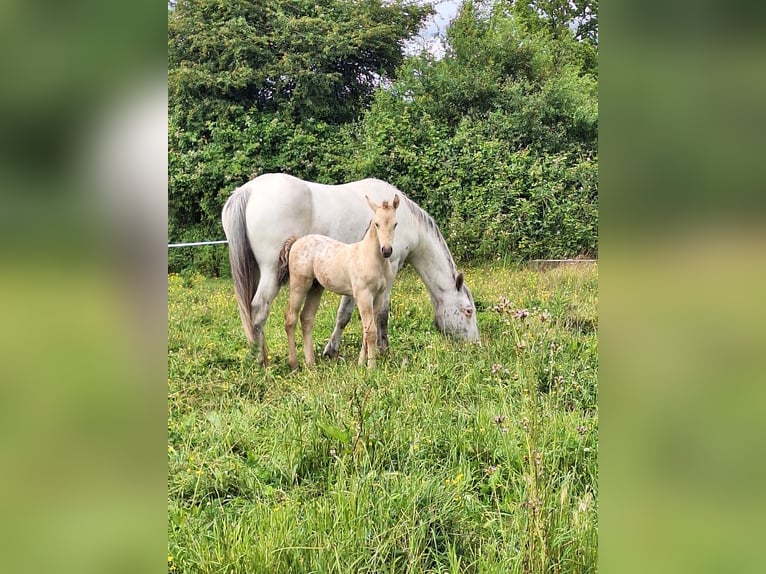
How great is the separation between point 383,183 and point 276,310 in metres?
0.84

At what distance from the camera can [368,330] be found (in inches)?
113

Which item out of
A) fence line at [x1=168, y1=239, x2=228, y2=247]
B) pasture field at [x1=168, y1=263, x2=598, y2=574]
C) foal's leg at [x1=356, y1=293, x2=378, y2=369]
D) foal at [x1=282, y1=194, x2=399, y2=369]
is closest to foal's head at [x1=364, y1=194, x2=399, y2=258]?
foal at [x1=282, y1=194, x2=399, y2=369]

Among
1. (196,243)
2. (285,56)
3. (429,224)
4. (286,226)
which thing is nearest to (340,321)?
(286,226)

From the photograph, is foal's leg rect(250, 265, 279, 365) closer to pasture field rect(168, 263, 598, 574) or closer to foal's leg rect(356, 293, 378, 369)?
pasture field rect(168, 263, 598, 574)

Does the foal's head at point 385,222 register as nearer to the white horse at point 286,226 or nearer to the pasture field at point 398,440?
the white horse at point 286,226

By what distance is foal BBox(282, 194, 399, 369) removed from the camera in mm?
2838

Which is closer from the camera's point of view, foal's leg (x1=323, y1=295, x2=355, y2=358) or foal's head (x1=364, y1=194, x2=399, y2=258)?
foal's head (x1=364, y1=194, x2=399, y2=258)

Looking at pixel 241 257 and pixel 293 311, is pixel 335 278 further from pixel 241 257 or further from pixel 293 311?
pixel 241 257

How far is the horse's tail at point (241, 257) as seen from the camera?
286 centimetres

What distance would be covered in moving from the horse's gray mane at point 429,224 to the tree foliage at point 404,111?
0.06 meters

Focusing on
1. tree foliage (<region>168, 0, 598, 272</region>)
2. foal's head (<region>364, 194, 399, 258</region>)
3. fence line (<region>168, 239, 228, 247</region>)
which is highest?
tree foliage (<region>168, 0, 598, 272</region>)
